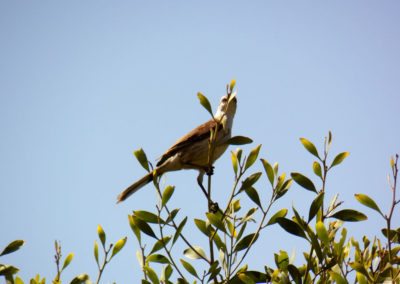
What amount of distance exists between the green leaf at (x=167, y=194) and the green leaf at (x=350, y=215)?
99 centimetres

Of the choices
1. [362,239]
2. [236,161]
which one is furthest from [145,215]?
[362,239]

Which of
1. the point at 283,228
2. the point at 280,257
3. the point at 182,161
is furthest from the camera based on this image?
the point at 182,161

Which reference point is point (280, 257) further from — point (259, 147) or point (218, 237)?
point (259, 147)

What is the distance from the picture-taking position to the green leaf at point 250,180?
2.95 meters

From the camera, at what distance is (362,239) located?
3098 mm

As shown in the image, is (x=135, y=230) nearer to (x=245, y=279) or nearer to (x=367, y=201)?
(x=245, y=279)

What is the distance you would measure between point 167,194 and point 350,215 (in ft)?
3.64

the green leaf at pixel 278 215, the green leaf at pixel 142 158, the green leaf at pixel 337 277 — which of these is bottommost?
the green leaf at pixel 337 277

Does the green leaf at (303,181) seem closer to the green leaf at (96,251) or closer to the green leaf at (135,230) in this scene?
the green leaf at (135,230)

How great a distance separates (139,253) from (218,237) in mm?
613

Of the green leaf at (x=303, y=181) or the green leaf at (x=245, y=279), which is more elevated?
the green leaf at (x=303, y=181)

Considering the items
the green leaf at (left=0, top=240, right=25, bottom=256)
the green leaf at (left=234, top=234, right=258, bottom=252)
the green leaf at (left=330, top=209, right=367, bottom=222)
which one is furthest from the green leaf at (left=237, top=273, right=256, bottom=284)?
the green leaf at (left=0, top=240, right=25, bottom=256)

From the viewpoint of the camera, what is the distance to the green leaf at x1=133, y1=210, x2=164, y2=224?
300cm

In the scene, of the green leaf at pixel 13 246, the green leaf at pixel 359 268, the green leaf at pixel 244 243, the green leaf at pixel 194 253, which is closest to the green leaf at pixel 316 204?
the green leaf at pixel 359 268
